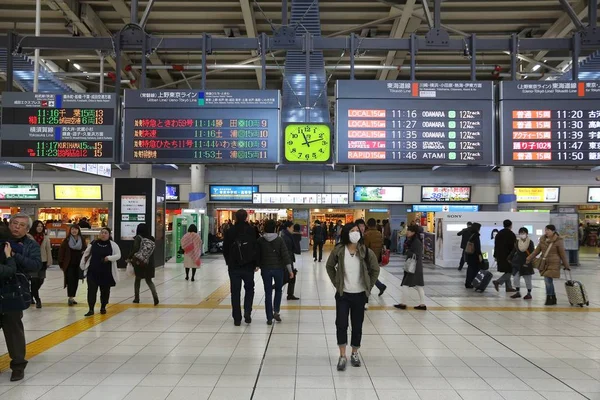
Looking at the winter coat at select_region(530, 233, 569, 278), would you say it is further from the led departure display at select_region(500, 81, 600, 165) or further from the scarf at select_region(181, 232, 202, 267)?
the scarf at select_region(181, 232, 202, 267)

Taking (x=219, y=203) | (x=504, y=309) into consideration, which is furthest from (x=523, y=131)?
(x=219, y=203)

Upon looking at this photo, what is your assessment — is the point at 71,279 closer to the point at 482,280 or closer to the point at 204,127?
the point at 204,127

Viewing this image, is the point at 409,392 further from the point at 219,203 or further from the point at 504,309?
the point at 219,203

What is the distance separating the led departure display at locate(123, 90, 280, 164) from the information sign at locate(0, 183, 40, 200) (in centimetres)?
1912

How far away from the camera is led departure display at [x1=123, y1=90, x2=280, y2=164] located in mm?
7410

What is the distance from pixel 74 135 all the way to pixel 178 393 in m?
4.90

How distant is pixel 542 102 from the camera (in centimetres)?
734

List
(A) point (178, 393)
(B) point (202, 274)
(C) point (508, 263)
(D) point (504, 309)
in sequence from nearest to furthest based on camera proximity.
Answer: (A) point (178, 393)
(D) point (504, 309)
(C) point (508, 263)
(B) point (202, 274)

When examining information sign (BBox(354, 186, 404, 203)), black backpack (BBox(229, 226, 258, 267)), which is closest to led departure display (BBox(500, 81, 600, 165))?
black backpack (BBox(229, 226, 258, 267))

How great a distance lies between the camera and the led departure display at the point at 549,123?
7.30m

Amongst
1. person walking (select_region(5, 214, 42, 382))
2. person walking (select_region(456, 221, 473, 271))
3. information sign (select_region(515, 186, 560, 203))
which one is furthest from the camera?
information sign (select_region(515, 186, 560, 203))

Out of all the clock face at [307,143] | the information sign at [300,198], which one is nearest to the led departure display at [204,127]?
the clock face at [307,143]

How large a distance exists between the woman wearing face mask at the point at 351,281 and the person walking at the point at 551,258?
529cm

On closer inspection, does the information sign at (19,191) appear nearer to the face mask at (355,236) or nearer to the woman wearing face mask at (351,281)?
the woman wearing face mask at (351,281)
